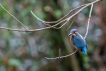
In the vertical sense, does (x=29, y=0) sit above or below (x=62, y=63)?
above

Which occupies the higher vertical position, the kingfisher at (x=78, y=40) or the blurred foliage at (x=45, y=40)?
the kingfisher at (x=78, y=40)

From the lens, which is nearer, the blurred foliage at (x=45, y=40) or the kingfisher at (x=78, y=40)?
the kingfisher at (x=78, y=40)

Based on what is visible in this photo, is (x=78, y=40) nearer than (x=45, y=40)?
Yes

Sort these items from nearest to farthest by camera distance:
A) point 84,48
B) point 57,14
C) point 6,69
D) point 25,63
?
point 84,48
point 57,14
point 6,69
point 25,63

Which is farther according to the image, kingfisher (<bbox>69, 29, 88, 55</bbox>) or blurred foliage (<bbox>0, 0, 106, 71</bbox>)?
blurred foliage (<bbox>0, 0, 106, 71</bbox>)

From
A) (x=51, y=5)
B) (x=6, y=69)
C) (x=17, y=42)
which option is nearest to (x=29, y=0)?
(x=51, y=5)

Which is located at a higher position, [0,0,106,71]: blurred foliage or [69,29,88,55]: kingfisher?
[69,29,88,55]: kingfisher

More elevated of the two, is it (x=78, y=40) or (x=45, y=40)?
(x=78, y=40)

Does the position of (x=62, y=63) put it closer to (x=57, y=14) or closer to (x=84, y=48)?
(x=57, y=14)
